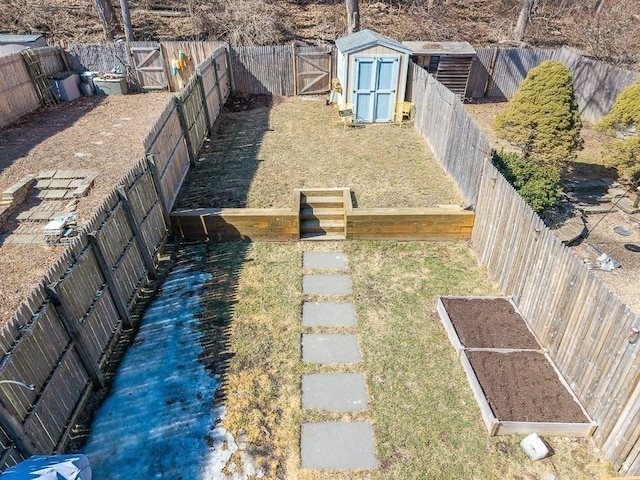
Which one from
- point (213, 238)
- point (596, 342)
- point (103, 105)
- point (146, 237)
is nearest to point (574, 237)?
point (596, 342)

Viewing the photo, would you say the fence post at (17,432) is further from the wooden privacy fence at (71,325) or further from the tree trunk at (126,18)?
the tree trunk at (126,18)

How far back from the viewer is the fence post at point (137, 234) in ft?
19.8

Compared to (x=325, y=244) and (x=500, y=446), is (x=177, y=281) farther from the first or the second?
(x=500, y=446)

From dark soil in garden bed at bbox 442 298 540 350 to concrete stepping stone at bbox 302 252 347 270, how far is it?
1.92 metres

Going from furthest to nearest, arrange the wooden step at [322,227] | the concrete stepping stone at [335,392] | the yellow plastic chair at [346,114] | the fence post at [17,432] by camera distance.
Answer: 1. the yellow plastic chair at [346,114]
2. the wooden step at [322,227]
3. the concrete stepping stone at [335,392]
4. the fence post at [17,432]

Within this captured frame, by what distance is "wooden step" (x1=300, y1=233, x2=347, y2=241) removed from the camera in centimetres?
800

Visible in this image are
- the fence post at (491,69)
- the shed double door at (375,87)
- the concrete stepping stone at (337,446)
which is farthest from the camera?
the fence post at (491,69)

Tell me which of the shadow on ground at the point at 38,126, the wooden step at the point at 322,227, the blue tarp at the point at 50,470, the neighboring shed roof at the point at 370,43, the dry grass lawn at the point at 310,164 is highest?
the neighboring shed roof at the point at 370,43

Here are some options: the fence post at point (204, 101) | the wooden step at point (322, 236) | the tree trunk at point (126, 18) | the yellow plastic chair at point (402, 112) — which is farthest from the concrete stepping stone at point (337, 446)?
the tree trunk at point (126, 18)

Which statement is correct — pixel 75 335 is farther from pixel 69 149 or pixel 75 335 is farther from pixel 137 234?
pixel 69 149

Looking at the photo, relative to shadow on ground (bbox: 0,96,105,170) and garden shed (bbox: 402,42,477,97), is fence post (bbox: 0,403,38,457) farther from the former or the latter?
garden shed (bbox: 402,42,477,97)

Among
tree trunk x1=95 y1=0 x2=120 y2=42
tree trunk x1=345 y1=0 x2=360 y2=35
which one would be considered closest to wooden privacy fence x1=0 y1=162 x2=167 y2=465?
tree trunk x1=345 y1=0 x2=360 y2=35

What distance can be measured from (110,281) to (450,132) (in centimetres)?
784

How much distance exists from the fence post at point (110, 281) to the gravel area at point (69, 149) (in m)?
1.83
